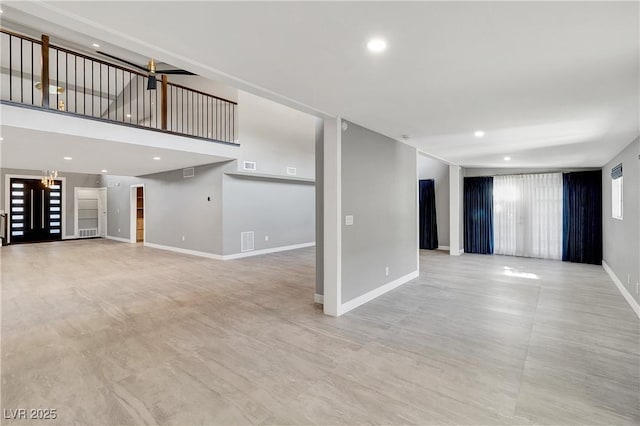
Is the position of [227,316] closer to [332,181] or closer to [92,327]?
[92,327]

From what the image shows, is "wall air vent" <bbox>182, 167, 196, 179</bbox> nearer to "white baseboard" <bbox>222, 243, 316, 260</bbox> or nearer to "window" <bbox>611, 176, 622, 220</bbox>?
"white baseboard" <bbox>222, 243, 316, 260</bbox>

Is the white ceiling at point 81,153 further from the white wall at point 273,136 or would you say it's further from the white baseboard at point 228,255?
the white baseboard at point 228,255

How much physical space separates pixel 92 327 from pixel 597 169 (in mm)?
9959

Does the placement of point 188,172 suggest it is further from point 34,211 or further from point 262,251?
point 34,211

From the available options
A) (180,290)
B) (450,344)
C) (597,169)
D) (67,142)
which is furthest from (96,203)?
(597,169)

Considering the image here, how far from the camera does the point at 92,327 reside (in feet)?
11.0

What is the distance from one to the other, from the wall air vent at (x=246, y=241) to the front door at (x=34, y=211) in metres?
9.11

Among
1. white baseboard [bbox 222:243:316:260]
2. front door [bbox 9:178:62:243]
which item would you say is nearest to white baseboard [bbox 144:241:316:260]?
white baseboard [bbox 222:243:316:260]

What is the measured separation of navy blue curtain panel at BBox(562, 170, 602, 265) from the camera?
7062mm

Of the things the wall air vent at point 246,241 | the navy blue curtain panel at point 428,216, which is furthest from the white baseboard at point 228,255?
the navy blue curtain panel at point 428,216

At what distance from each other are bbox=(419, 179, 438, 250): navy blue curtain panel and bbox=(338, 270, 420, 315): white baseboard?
4.04m

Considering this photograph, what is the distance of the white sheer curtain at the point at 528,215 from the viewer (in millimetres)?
7617

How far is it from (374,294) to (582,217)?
243 inches

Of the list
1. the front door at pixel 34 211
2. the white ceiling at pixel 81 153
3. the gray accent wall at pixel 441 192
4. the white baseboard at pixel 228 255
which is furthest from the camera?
→ the front door at pixel 34 211
